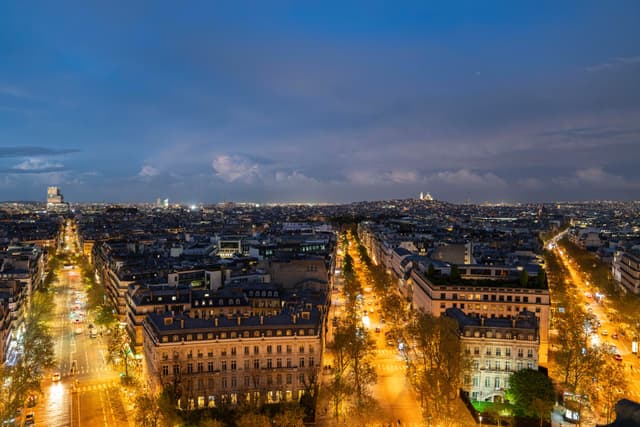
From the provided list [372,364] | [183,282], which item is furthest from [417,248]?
[372,364]

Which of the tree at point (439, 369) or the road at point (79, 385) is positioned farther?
the road at point (79, 385)

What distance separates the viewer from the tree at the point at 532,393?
40594mm

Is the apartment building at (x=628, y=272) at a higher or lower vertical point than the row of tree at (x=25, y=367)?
higher

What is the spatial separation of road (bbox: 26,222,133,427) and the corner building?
410cm

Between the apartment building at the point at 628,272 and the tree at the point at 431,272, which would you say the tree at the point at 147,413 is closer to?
the tree at the point at 431,272

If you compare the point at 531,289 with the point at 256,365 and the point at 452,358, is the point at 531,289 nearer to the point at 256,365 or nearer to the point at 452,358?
the point at 452,358

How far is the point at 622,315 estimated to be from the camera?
70.4 meters

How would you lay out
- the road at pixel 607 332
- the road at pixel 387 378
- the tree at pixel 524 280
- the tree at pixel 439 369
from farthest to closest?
the tree at pixel 524 280 → the road at pixel 607 332 → the road at pixel 387 378 → the tree at pixel 439 369

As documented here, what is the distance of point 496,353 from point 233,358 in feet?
74.8

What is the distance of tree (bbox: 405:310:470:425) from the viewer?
41.1 metres

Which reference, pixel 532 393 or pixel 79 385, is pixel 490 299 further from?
pixel 79 385

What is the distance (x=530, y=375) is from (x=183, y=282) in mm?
49266

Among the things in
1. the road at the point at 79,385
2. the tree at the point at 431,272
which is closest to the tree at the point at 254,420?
the road at the point at 79,385

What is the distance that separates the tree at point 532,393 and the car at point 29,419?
37.0 meters
